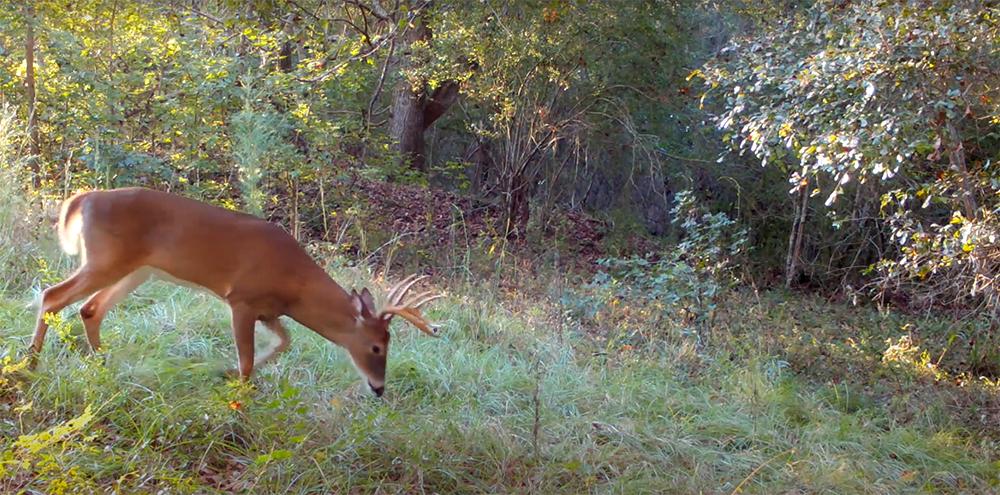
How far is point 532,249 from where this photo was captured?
48.1 feet

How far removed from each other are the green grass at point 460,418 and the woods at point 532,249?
3cm

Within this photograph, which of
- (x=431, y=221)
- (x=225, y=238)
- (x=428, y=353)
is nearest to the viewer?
(x=225, y=238)

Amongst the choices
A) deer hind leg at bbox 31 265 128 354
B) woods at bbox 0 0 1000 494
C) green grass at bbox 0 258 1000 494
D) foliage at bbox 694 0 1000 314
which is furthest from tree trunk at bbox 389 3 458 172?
deer hind leg at bbox 31 265 128 354

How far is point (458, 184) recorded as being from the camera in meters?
18.3

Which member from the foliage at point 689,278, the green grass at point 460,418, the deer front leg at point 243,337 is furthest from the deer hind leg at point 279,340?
the foliage at point 689,278

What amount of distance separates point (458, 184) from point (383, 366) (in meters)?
12.5

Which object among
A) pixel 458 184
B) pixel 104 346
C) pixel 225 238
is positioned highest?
pixel 225 238

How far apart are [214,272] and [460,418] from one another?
Answer: 1.61 metres

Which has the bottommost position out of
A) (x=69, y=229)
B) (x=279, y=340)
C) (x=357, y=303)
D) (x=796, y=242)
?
(x=796, y=242)

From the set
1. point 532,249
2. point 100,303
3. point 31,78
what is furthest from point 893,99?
point 31,78

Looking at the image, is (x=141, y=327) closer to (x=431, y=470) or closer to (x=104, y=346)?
(x=104, y=346)

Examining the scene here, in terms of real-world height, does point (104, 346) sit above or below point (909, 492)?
above

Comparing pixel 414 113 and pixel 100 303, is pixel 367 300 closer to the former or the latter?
pixel 100 303

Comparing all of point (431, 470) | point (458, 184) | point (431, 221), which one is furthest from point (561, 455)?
point (458, 184)
